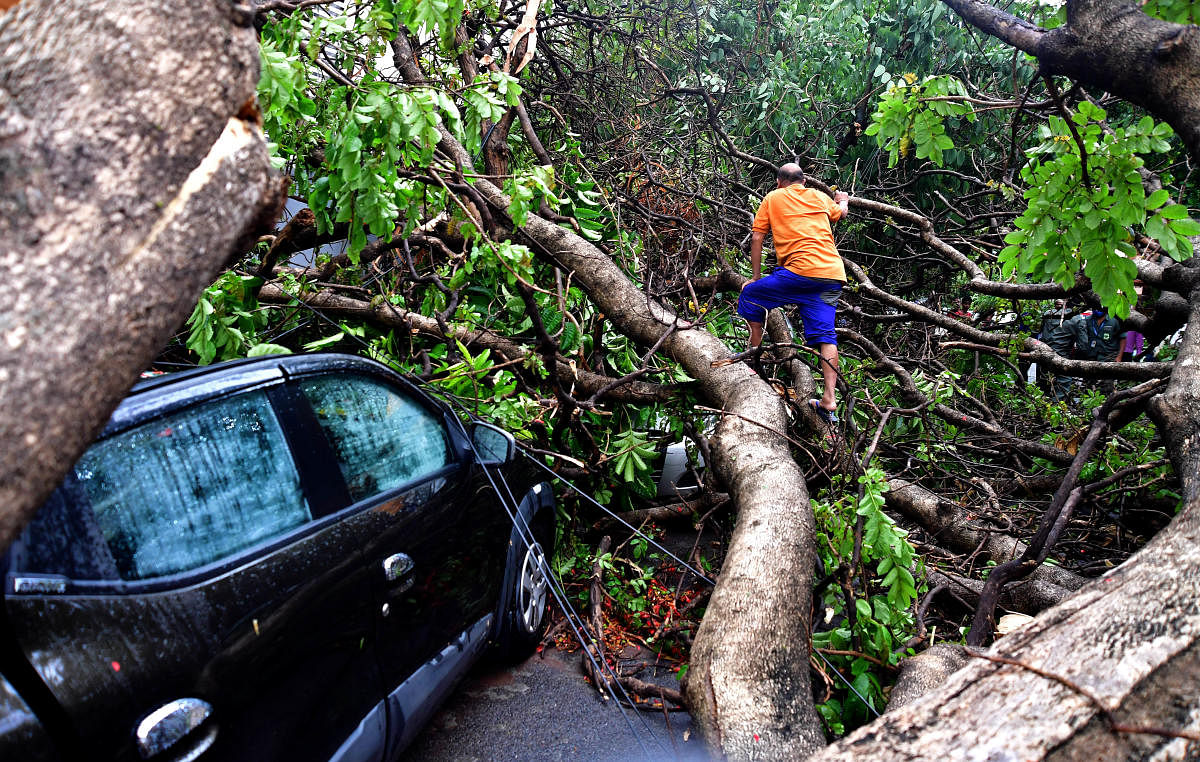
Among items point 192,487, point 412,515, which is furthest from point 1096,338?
point 192,487

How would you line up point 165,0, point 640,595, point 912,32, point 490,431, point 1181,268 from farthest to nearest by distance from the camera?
point 912,32 < point 640,595 < point 1181,268 < point 490,431 < point 165,0

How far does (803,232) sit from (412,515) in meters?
3.49

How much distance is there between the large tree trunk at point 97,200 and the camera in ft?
3.10

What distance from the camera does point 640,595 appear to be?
4266 mm

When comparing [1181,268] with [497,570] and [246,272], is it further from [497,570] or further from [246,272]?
[246,272]

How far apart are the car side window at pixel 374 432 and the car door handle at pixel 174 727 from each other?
0.88 metres

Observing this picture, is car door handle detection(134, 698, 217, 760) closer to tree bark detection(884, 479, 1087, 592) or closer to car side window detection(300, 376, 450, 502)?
car side window detection(300, 376, 450, 502)

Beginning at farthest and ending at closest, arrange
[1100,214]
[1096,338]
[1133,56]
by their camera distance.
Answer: [1096,338]
[1100,214]
[1133,56]

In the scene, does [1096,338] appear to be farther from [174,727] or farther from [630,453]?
[174,727]

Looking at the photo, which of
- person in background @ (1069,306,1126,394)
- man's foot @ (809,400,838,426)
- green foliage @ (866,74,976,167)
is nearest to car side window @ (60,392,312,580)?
green foliage @ (866,74,976,167)

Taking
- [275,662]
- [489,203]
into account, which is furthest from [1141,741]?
[489,203]

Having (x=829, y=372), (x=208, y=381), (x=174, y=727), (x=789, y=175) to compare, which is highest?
(x=789, y=175)

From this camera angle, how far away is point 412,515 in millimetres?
2631

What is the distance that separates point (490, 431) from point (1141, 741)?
271 centimetres
